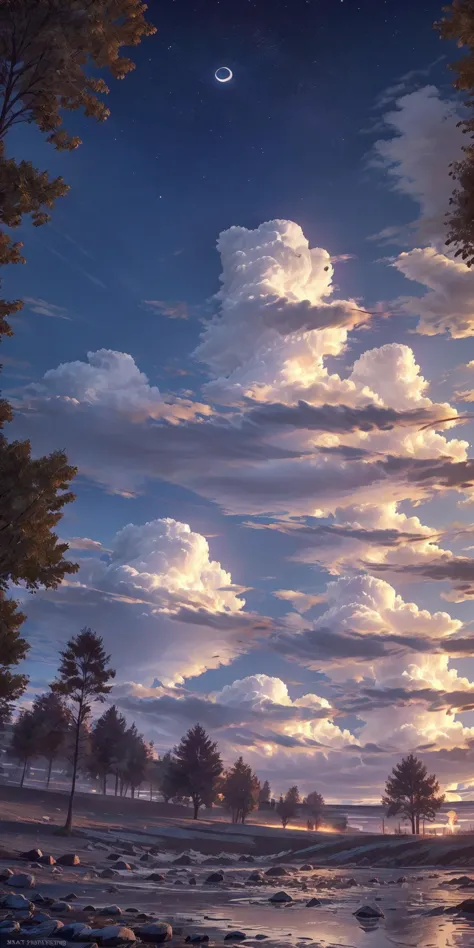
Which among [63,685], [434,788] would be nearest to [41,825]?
[63,685]

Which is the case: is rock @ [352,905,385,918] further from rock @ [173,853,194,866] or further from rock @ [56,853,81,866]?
rock @ [173,853,194,866]

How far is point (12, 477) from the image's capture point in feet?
37.9

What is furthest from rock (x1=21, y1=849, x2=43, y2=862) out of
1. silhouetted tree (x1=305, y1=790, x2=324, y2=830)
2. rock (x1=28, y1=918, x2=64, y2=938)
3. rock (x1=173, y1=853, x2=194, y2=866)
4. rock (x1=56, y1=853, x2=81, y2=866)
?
silhouetted tree (x1=305, y1=790, x2=324, y2=830)

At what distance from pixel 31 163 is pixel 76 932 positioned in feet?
39.1

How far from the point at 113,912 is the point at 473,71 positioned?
17169mm

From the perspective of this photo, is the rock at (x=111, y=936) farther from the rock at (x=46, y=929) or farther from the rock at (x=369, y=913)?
the rock at (x=369, y=913)

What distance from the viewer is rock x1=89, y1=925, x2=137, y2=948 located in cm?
971

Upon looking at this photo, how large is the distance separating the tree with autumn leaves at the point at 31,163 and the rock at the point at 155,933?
5.55 m

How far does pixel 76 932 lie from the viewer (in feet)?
32.4

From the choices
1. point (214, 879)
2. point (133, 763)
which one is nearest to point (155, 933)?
point (214, 879)

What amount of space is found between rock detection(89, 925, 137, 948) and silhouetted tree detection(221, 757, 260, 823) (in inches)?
3509

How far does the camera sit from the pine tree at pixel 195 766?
7394 cm

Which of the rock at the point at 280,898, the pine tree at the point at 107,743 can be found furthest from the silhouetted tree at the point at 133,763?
the rock at the point at 280,898

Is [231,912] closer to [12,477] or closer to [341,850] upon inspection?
[12,477]
